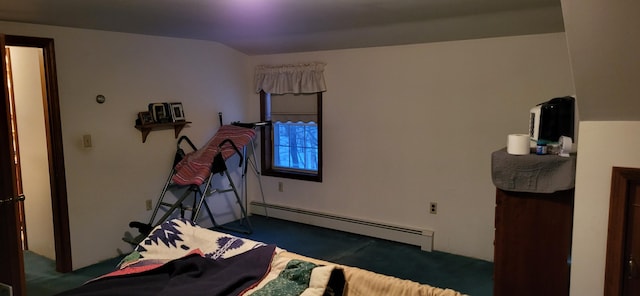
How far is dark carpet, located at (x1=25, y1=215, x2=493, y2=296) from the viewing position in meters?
3.28

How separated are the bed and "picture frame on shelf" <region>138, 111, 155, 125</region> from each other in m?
2.14

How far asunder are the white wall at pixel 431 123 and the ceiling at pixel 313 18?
0.19 meters

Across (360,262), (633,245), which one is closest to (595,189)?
(633,245)

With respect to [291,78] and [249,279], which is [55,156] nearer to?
[291,78]

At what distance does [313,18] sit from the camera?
3.28 meters

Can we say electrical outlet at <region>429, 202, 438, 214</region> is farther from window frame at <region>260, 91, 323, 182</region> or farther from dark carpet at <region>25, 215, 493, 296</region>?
window frame at <region>260, 91, 323, 182</region>

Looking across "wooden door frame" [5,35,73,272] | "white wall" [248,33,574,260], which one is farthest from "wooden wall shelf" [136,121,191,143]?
"white wall" [248,33,574,260]

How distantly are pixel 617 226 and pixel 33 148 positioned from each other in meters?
4.28

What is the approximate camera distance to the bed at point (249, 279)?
165cm

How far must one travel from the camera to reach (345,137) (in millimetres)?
4449

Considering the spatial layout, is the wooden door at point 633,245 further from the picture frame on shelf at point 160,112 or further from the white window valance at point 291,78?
the picture frame on shelf at point 160,112

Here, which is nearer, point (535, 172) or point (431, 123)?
point (535, 172)

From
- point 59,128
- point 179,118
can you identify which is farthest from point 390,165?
point 59,128

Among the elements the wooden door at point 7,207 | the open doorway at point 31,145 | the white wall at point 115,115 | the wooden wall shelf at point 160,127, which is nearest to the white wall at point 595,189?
the wooden door at point 7,207
